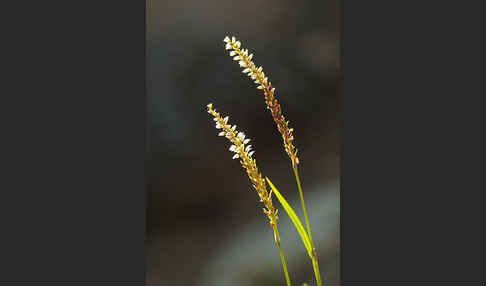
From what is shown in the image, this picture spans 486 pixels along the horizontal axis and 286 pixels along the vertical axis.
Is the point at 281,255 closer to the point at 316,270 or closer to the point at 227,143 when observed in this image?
the point at 316,270

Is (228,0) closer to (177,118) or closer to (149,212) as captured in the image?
(177,118)

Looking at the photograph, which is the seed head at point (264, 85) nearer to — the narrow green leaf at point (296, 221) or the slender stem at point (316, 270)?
the narrow green leaf at point (296, 221)

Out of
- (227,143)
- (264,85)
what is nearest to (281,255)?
(227,143)

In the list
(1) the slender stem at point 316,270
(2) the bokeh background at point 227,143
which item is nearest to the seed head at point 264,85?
(2) the bokeh background at point 227,143

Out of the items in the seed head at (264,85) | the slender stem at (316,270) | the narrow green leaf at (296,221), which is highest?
the seed head at (264,85)

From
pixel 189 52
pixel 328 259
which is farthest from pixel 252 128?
pixel 328 259

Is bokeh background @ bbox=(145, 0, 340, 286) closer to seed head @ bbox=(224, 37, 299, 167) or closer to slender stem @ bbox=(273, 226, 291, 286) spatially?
slender stem @ bbox=(273, 226, 291, 286)

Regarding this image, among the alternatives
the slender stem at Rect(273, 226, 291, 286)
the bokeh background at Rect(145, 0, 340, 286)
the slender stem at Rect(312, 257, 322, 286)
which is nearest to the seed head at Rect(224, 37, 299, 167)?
the bokeh background at Rect(145, 0, 340, 286)

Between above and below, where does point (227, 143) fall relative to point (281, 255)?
above

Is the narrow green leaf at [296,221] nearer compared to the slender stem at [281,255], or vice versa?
the slender stem at [281,255]
